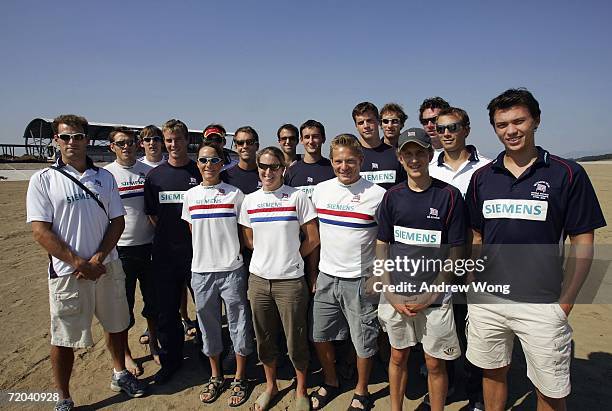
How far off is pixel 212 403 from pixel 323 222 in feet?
7.83

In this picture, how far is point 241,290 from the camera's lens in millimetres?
3795

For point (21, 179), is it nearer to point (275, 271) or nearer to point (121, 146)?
point (121, 146)

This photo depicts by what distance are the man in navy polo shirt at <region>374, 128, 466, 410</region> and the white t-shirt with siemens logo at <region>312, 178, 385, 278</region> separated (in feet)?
0.73

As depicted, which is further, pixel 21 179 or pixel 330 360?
pixel 21 179

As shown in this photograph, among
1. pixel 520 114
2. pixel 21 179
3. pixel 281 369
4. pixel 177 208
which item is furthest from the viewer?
pixel 21 179

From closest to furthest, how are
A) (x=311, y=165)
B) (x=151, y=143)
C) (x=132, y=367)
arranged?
(x=311, y=165) → (x=132, y=367) → (x=151, y=143)

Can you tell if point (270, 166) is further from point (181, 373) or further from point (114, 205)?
point (181, 373)

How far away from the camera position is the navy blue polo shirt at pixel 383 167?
4.07 meters

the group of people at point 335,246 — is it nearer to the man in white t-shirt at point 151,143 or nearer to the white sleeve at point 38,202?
the white sleeve at point 38,202

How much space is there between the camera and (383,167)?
13.6 feet

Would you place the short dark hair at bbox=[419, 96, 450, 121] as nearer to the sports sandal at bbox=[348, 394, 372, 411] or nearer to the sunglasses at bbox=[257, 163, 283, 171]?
the sunglasses at bbox=[257, 163, 283, 171]

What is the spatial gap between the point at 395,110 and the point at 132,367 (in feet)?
15.9


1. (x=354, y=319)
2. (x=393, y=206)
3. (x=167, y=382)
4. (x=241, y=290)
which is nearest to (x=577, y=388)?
(x=354, y=319)

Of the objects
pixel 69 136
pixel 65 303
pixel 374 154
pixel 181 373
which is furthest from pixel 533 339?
pixel 69 136
